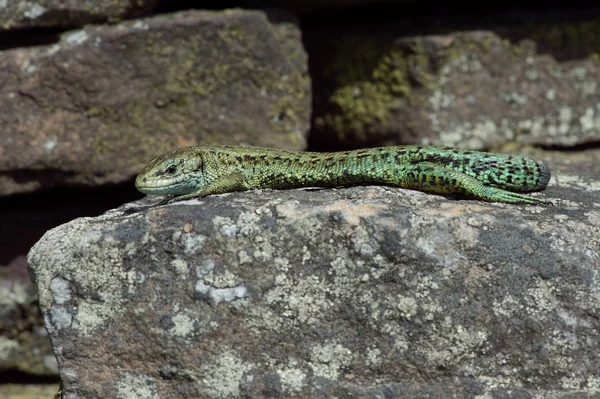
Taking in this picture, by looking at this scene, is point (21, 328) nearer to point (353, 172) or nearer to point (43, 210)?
point (43, 210)

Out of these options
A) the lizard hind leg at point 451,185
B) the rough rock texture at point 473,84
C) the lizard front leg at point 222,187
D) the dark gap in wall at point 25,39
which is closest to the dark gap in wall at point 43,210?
the dark gap in wall at point 25,39

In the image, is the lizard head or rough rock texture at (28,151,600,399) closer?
rough rock texture at (28,151,600,399)

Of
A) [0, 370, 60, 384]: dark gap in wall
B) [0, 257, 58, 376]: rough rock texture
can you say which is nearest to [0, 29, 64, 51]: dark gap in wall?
[0, 257, 58, 376]: rough rock texture

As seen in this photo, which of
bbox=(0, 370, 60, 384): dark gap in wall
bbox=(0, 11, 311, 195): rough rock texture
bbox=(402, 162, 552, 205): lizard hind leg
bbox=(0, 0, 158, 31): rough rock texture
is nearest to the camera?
bbox=(402, 162, 552, 205): lizard hind leg

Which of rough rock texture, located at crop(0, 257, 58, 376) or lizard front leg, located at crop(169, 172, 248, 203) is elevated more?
lizard front leg, located at crop(169, 172, 248, 203)

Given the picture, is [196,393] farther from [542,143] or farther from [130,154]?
[542,143]

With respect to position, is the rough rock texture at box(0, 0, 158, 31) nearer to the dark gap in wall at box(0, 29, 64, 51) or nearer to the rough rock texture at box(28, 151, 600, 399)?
the dark gap in wall at box(0, 29, 64, 51)
